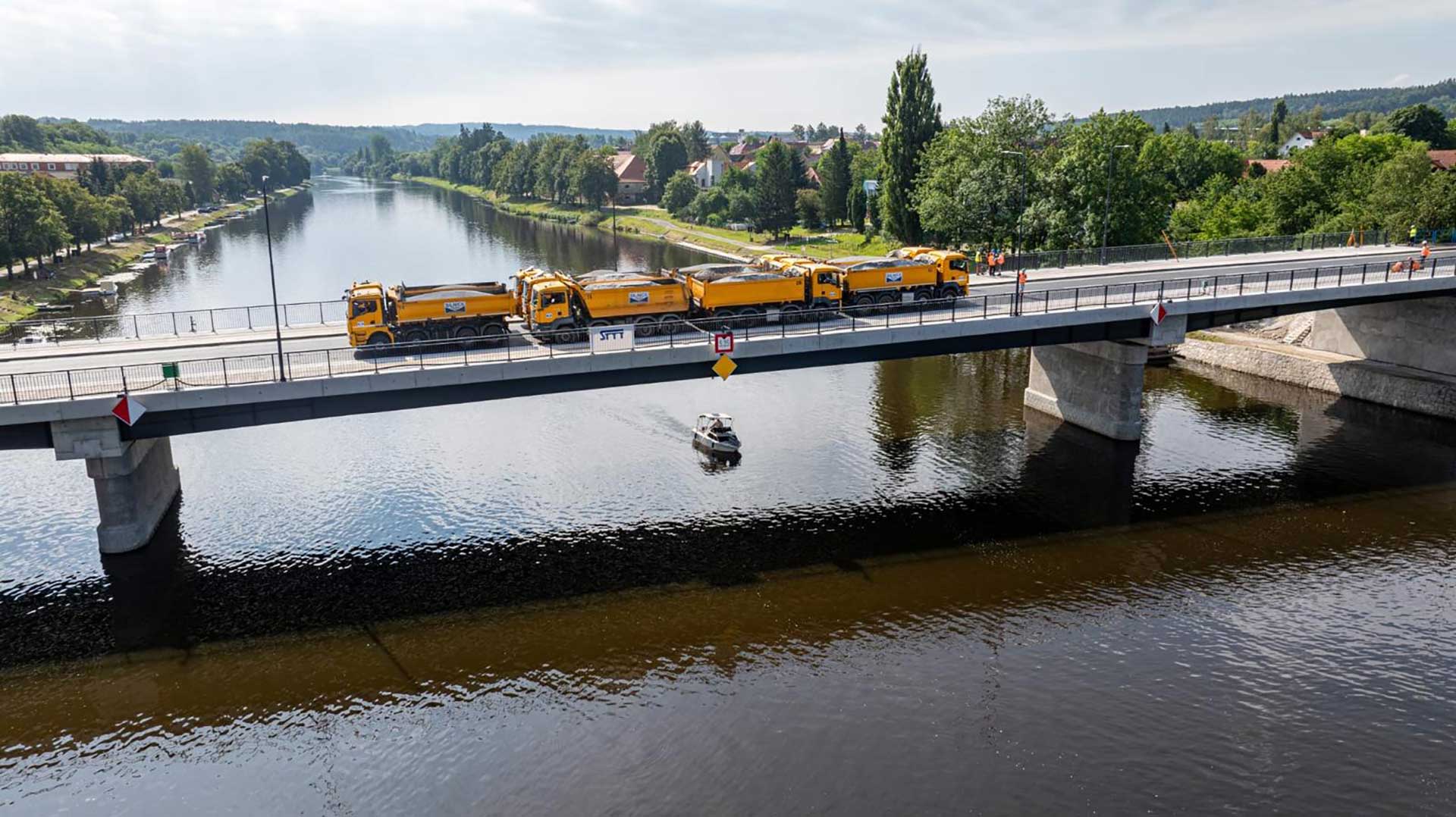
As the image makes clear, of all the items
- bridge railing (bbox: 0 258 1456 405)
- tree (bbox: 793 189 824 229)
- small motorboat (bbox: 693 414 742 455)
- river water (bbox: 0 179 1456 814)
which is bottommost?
river water (bbox: 0 179 1456 814)

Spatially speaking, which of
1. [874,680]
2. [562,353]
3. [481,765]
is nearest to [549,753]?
[481,765]

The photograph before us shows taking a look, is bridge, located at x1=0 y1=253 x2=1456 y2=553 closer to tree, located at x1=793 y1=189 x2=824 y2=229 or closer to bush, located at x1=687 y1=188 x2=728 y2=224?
tree, located at x1=793 y1=189 x2=824 y2=229

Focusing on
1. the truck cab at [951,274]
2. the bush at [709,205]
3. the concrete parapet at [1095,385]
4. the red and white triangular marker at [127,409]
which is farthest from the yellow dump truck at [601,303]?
the bush at [709,205]

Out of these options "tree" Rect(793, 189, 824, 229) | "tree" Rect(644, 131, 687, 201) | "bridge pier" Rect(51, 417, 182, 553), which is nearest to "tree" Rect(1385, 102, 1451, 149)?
"tree" Rect(793, 189, 824, 229)

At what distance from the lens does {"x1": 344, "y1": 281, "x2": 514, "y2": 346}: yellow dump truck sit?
3544 cm

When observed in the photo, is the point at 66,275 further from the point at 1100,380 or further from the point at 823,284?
the point at 1100,380

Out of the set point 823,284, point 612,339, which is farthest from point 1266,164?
point 612,339

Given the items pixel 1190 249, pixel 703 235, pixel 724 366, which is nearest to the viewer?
pixel 724 366

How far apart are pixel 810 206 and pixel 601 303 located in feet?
322

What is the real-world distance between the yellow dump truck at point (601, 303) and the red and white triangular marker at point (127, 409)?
1359 centimetres

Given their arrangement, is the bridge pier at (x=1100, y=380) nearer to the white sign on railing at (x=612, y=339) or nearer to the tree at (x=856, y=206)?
the white sign on railing at (x=612, y=339)

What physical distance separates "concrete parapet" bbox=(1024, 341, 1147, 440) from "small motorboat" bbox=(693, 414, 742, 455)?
53.4ft

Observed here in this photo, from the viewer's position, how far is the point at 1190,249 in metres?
63.0

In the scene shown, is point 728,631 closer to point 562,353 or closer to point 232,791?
point 562,353
